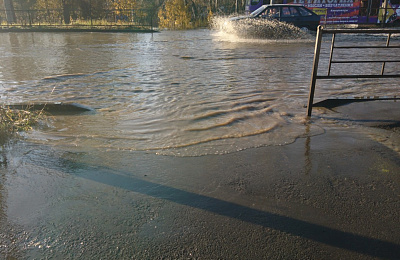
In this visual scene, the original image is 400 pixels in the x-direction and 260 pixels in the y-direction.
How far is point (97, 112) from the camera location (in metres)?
5.14

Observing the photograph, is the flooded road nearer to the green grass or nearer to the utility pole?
the green grass

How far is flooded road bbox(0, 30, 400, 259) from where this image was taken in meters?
2.14

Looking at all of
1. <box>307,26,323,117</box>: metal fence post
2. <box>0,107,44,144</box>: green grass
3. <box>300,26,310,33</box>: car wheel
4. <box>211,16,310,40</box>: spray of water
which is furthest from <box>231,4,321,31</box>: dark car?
<box>0,107,44,144</box>: green grass

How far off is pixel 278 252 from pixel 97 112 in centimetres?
391

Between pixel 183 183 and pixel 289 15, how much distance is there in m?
17.3

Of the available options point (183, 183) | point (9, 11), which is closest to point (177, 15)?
point (9, 11)

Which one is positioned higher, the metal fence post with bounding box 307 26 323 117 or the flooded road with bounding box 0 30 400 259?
the metal fence post with bounding box 307 26 323 117

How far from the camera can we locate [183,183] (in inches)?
115

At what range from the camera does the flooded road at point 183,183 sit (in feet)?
7.02

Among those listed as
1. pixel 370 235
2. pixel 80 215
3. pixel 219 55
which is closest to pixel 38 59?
pixel 219 55

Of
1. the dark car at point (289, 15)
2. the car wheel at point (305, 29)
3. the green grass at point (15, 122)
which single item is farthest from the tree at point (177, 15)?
the green grass at point (15, 122)

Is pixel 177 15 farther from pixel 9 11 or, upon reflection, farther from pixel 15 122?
pixel 15 122

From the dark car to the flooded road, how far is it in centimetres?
1283

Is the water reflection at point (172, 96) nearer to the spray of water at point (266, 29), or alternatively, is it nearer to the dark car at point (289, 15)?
the spray of water at point (266, 29)
